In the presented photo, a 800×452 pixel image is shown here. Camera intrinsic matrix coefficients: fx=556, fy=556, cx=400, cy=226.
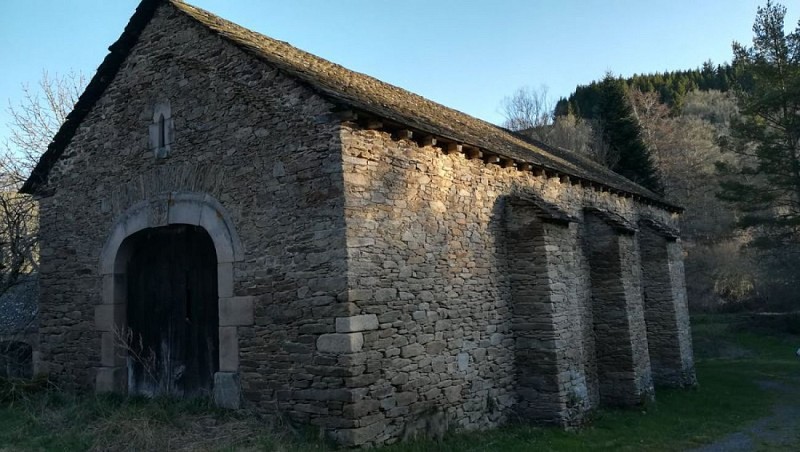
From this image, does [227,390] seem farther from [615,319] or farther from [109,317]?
[615,319]

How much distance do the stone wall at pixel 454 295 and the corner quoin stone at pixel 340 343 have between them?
99mm

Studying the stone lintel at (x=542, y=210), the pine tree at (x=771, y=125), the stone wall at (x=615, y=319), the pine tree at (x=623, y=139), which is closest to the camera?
the stone lintel at (x=542, y=210)

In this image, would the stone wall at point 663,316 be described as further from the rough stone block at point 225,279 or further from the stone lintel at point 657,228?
the rough stone block at point 225,279

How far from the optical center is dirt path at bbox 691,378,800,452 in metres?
8.52

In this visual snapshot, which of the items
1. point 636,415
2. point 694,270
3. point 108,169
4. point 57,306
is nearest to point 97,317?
point 57,306

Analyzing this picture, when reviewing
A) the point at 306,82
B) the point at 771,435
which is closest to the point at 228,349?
the point at 306,82

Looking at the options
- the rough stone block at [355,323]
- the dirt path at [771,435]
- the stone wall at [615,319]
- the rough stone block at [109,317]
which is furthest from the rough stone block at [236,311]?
the stone wall at [615,319]

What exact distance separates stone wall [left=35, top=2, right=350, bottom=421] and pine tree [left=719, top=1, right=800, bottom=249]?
72.9 ft

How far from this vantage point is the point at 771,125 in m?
23.6

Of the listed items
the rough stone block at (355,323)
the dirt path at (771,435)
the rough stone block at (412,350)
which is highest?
the rough stone block at (355,323)

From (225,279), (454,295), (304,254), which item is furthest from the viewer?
(454,295)

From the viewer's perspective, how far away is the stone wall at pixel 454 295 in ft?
23.0

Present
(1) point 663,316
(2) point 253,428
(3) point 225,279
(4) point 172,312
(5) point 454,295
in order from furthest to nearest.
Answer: (1) point 663,316
(4) point 172,312
(5) point 454,295
(3) point 225,279
(2) point 253,428

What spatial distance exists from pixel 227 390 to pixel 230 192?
8.97 ft
